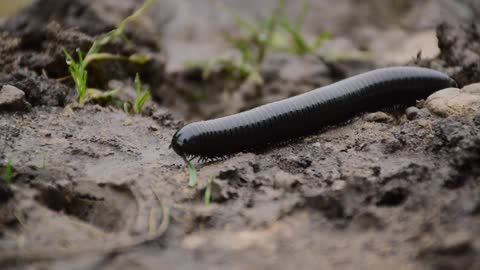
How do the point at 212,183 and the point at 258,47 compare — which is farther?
the point at 258,47

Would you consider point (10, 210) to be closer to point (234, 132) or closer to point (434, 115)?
point (234, 132)

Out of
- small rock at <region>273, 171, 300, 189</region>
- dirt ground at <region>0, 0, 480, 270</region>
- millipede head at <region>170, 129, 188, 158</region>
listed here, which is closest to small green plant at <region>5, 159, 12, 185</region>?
dirt ground at <region>0, 0, 480, 270</region>

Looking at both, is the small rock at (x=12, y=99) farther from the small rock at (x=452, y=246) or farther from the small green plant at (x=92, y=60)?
the small rock at (x=452, y=246)

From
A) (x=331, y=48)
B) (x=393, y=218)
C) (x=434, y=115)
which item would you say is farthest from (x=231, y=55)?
(x=393, y=218)

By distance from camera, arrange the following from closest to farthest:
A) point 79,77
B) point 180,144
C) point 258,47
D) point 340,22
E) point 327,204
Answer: point 327,204 < point 180,144 < point 79,77 < point 258,47 < point 340,22

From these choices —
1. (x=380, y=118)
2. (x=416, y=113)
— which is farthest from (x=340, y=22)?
(x=416, y=113)

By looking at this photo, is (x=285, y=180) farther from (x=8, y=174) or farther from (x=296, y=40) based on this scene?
(x=296, y=40)

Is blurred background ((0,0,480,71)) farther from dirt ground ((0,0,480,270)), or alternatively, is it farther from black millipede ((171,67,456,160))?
black millipede ((171,67,456,160))
